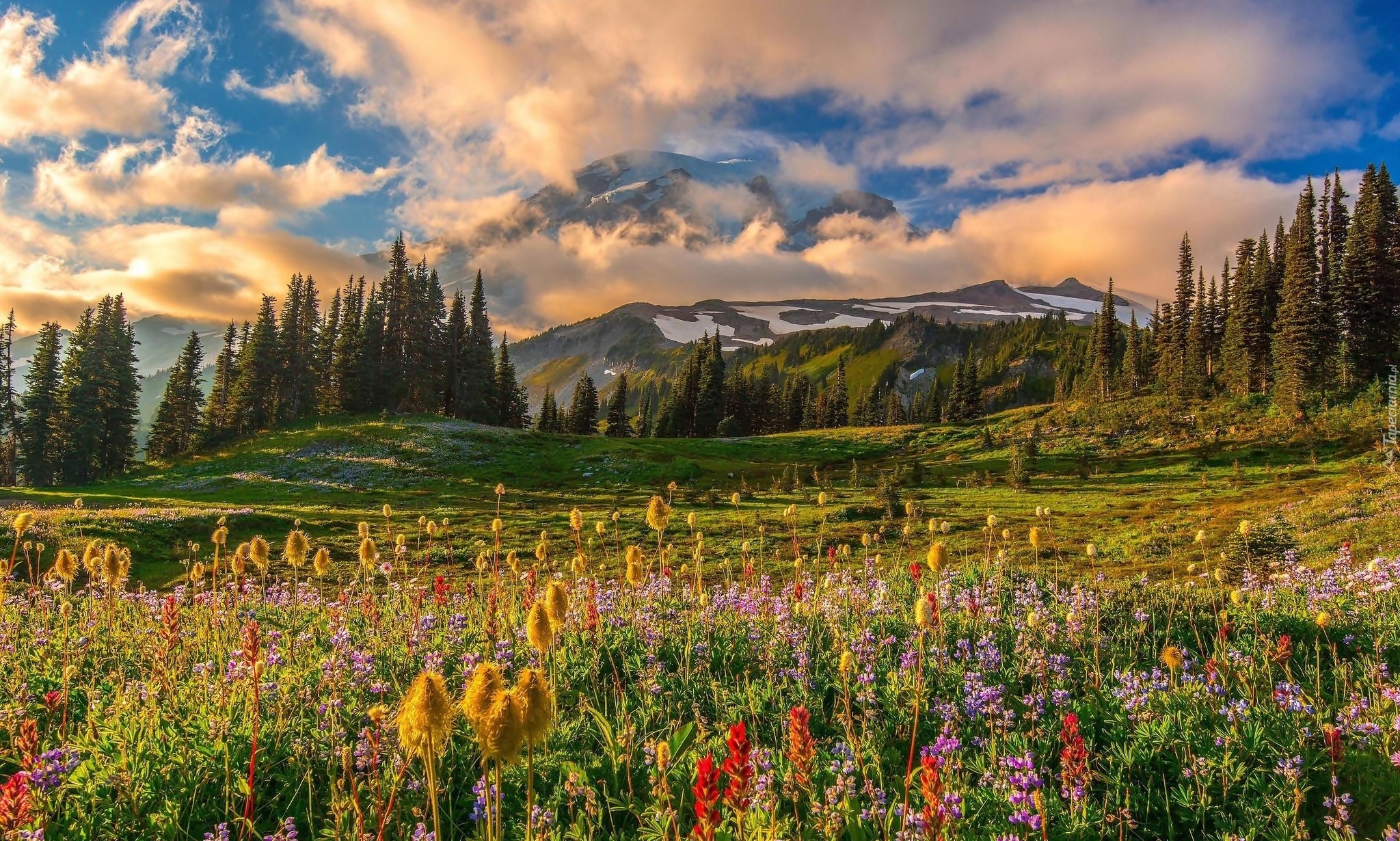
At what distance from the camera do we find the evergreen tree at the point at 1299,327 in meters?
56.9

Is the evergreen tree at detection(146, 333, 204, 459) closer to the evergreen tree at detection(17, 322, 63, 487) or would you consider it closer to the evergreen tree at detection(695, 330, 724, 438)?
the evergreen tree at detection(17, 322, 63, 487)

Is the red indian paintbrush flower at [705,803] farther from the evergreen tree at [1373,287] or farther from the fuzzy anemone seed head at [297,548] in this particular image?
the evergreen tree at [1373,287]

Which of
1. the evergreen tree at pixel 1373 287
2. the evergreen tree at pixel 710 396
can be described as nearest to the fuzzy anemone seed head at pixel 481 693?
the evergreen tree at pixel 1373 287

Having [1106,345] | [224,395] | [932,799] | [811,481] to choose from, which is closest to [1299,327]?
[1106,345]

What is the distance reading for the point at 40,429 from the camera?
215 feet

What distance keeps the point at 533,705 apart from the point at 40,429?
9156cm

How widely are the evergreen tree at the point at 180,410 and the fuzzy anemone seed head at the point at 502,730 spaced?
305 ft

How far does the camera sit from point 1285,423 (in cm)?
5391

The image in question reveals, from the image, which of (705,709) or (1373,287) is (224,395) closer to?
(705,709)

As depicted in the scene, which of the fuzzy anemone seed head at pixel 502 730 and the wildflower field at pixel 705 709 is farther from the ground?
the fuzzy anemone seed head at pixel 502 730

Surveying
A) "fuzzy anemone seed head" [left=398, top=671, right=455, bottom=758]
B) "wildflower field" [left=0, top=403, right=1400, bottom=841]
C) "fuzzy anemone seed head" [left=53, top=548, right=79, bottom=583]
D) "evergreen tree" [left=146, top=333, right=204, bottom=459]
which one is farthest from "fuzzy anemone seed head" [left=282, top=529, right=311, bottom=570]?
"evergreen tree" [left=146, top=333, right=204, bottom=459]

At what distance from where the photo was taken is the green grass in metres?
25.6

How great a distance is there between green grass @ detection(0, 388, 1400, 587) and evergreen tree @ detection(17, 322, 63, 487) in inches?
559

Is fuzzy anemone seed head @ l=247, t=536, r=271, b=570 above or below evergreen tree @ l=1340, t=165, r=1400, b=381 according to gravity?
below
